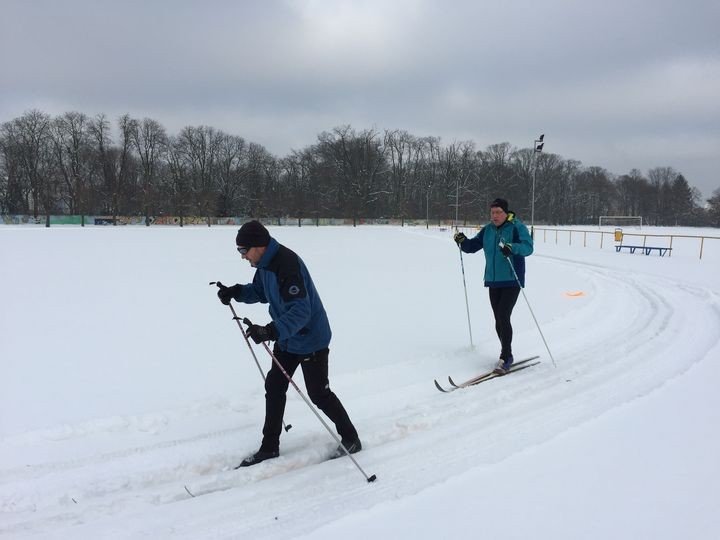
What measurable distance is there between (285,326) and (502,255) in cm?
316

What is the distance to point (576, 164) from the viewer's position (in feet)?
307

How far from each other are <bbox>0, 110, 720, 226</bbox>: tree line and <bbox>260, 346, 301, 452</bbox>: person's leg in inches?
2435

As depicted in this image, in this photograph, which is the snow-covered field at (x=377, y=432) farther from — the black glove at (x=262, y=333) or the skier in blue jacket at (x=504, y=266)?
the black glove at (x=262, y=333)

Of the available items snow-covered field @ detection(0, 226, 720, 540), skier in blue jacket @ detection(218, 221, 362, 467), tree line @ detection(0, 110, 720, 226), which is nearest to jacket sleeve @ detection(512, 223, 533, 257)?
snow-covered field @ detection(0, 226, 720, 540)

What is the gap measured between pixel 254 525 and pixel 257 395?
2041mm

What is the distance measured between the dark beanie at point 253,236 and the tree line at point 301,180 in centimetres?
6194

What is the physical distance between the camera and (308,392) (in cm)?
324

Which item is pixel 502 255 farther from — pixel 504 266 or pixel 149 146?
pixel 149 146

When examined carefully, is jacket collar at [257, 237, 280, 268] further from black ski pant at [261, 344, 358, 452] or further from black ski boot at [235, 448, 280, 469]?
black ski boot at [235, 448, 280, 469]

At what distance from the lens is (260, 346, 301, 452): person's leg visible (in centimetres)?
330

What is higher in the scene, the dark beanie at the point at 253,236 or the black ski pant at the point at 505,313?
the dark beanie at the point at 253,236

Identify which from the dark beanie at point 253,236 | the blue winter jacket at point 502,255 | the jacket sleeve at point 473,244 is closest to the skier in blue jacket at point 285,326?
the dark beanie at point 253,236

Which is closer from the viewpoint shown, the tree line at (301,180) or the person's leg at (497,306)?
the person's leg at (497,306)

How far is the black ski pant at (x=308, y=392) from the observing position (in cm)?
325
